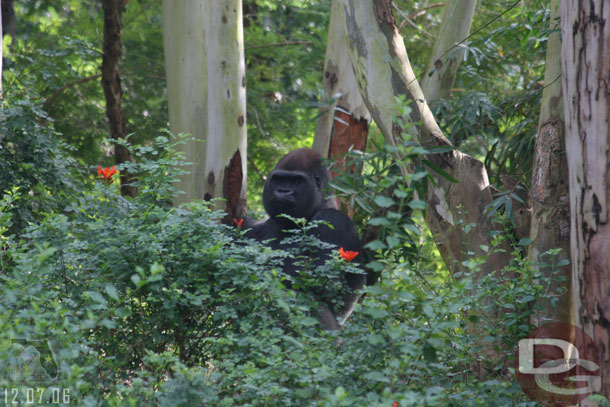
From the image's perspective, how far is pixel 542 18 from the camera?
408 cm

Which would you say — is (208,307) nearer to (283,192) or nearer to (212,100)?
(283,192)

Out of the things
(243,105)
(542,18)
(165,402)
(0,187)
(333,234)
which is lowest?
(165,402)

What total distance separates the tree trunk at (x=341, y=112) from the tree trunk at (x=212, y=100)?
65cm

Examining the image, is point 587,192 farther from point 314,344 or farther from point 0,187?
point 0,187

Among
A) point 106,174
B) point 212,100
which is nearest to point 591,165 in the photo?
point 106,174

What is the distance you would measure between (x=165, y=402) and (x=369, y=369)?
0.68 metres

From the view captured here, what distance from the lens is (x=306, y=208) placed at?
14.6ft

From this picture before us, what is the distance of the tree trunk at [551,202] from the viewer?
3.12m

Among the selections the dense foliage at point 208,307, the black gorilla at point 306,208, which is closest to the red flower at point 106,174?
the dense foliage at point 208,307

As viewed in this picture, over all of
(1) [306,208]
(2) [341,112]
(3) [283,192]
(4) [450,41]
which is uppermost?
(4) [450,41]

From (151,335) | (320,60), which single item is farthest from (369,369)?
(320,60)

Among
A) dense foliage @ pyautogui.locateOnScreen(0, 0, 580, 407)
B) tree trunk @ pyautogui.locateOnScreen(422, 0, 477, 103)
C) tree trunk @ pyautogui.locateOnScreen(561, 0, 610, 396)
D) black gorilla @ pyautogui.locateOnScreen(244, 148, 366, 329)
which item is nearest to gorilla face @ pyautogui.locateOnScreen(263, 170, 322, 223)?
black gorilla @ pyautogui.locateOnScreen(244, 148, 366, 329)

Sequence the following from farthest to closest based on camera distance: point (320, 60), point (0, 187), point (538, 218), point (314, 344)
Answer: point (320, 60)
point (0, 187)
point (538, 218)
point (314, 344)

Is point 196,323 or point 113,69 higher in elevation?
point 113,69
